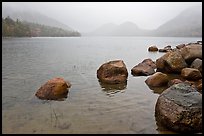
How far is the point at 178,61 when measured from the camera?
1783 centimetres

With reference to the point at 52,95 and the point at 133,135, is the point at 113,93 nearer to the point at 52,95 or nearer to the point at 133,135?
the point at 52,95

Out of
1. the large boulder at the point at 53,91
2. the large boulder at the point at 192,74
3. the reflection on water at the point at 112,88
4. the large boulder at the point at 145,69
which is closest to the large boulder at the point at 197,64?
the large boulder at the point at 192,74

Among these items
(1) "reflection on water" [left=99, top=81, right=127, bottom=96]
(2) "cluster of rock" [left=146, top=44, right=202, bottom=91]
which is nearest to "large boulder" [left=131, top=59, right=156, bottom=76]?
(2) "cluster of rock" [left=146, top=44, right=202, bottom=91]

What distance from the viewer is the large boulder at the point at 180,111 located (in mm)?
7832

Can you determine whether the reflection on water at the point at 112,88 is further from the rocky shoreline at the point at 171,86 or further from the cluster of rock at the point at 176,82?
the cluster of rock at the point at 176,82

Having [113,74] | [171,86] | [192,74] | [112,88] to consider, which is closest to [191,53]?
[192,74]

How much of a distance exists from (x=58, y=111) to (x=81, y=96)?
260 centimetres

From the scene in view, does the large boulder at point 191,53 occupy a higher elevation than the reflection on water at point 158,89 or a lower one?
higher

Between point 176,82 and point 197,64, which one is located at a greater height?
point 197,64

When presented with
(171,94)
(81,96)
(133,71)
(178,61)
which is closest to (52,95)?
(81,96)

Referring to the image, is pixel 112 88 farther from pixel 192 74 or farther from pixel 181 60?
pixel 181 60

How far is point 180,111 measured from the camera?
26.1ft

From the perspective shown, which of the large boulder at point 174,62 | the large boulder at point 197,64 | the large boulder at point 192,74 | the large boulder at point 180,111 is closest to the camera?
the large boulder at point 180,111

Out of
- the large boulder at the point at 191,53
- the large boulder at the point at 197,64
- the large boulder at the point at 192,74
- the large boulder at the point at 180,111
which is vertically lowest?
the large boulder at the point at 180,111
